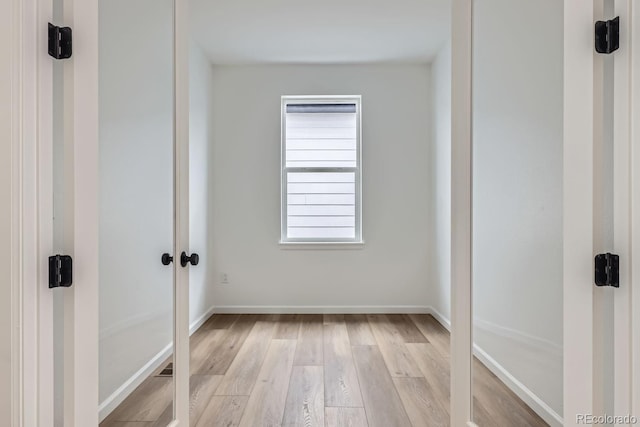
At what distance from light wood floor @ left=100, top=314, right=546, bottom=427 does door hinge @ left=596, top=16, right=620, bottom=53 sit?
118 cm

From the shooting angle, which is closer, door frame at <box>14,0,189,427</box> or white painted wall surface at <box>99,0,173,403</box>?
door frame at <box>14,0,189,427</box>

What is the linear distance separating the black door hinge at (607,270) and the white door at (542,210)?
0.07ft

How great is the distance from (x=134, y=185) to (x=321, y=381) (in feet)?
5.88

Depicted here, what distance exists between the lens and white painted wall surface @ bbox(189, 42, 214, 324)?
3738 mm

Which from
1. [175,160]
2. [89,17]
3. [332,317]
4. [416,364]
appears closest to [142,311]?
[175,160]

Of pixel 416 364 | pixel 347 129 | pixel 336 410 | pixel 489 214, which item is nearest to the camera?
pixel 489 214

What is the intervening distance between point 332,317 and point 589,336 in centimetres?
340

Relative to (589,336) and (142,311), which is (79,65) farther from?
(589,336)

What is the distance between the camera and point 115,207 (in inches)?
52.0

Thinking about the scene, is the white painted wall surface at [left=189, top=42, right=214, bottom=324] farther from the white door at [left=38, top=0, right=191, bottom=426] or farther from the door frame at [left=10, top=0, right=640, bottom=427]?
the door frame at [left=10, top=0, right=640, bottom=427]

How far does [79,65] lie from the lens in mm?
1056

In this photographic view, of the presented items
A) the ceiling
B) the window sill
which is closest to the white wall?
the window sill

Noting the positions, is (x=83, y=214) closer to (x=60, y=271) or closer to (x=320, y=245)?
(x=60, y=271)

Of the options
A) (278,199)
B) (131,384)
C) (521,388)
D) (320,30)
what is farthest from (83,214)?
(278,199)
